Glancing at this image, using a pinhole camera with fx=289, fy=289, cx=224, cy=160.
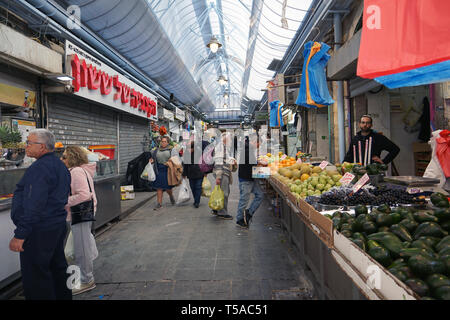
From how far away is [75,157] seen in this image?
11.9ft

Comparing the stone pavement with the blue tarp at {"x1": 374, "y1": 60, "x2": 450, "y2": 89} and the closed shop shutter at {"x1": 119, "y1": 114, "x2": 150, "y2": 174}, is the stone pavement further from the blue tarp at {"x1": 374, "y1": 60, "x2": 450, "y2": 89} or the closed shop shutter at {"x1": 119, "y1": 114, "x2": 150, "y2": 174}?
the closed shop shutter at {"x1": 119, "y1": 114, "x2": 150, "y2": 174}

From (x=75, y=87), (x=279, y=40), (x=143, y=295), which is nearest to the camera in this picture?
(x=143, y=295)

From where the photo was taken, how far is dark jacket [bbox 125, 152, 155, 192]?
421 inches

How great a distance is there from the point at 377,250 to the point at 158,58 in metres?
10.3

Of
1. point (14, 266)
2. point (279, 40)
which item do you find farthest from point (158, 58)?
point (14, 266)

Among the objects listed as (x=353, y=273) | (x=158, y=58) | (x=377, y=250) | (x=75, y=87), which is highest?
(x=158, y=58)

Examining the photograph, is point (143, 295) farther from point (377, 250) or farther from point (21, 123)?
point (21, 123)

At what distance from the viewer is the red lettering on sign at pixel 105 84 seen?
26.8ft

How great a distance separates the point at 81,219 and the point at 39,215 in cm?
95

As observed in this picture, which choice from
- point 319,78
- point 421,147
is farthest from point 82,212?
point 421,147

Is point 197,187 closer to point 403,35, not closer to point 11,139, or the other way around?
point 11,139

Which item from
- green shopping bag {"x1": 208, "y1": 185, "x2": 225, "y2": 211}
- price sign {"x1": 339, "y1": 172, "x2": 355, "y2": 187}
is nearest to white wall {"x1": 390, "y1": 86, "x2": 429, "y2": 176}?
price sign {"x1": 339, "y1": 172, "x2": 355, "y2": 187}

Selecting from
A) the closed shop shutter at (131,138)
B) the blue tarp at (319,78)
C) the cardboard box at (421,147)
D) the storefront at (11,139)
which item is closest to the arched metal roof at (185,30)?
the blue tarp at (319,78)
